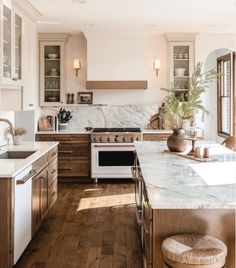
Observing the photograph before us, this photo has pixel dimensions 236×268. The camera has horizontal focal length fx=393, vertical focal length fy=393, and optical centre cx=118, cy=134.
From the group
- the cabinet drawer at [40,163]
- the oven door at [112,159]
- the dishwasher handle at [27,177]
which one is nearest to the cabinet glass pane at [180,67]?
the oven door at [112,159]

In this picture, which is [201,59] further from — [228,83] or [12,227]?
[12,227]

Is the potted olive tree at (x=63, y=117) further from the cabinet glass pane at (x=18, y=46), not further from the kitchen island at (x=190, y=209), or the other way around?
the kitchen island at (x=190, y=209)

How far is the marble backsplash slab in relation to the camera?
731cm

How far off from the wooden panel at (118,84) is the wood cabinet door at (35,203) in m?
3.40

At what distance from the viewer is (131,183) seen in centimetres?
→ 679

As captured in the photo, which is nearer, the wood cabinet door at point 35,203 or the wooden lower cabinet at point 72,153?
the wood cabinet door at point 35,203

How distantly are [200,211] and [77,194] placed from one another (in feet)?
13.2

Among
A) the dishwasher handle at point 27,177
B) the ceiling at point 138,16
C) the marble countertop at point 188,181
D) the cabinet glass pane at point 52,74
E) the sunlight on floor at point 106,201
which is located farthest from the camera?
the cabinet glass pane at point 52,74

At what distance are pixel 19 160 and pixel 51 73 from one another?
12.4 feet

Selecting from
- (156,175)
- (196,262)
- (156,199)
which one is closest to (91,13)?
(156,175)

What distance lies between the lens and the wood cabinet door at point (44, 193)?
4.03 m

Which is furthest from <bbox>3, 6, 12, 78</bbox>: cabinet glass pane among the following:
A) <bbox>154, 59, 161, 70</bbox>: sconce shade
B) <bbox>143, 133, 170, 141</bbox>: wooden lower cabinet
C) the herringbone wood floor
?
<bbox>154, 59, 161, 70</bbox>: sconce shade

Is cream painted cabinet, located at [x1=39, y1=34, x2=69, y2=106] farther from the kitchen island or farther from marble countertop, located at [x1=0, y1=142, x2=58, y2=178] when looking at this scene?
the kitchen island

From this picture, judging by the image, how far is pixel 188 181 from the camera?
257cm
